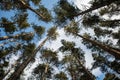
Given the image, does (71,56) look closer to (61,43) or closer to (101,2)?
(61,43)

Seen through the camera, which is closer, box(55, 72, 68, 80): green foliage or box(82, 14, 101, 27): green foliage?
box(82, 14, 101, 27): green foliage

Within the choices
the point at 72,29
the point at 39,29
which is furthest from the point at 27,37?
the point at 72,29

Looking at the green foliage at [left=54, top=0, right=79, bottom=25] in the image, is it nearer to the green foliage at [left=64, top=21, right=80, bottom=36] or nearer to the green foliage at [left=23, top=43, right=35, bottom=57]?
the green foliage at [left=64, top=21, right=80, bottom=36]

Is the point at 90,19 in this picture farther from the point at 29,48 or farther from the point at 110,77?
the point at 29,48

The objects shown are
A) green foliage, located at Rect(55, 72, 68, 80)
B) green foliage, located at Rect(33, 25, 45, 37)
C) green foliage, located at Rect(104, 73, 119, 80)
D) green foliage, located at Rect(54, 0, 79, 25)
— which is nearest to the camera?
green foliage, located at Rect(54, 0, 79, 25)

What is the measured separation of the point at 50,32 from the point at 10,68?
5745 millimetres

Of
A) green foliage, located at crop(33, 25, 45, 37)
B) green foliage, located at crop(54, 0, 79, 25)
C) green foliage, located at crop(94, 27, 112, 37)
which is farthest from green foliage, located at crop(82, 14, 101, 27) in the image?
green foliage, located at crop(33, 25, 45, 37)

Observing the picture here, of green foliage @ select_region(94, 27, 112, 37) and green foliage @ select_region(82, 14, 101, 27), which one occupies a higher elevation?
green foliage @ select_region(94, 27, 112, 37)

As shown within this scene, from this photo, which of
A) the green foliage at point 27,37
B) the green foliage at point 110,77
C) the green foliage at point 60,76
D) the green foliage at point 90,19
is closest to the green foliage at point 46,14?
the green foliage at point 27,37

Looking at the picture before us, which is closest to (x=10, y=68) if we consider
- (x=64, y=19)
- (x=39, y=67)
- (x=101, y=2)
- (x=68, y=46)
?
(x=39, y=67)

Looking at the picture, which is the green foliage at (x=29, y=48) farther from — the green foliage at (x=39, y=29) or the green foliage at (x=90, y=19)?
the green foliage at (x=90, y=19)

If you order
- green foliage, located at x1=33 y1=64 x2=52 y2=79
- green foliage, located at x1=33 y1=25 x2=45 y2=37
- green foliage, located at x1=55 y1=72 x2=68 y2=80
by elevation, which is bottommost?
green foliage, located at x1=55 y1=72 x2=68 y2=80

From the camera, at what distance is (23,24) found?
19953 millimetres

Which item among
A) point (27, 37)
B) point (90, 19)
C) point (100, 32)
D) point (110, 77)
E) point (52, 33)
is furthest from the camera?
point (52, 33)
